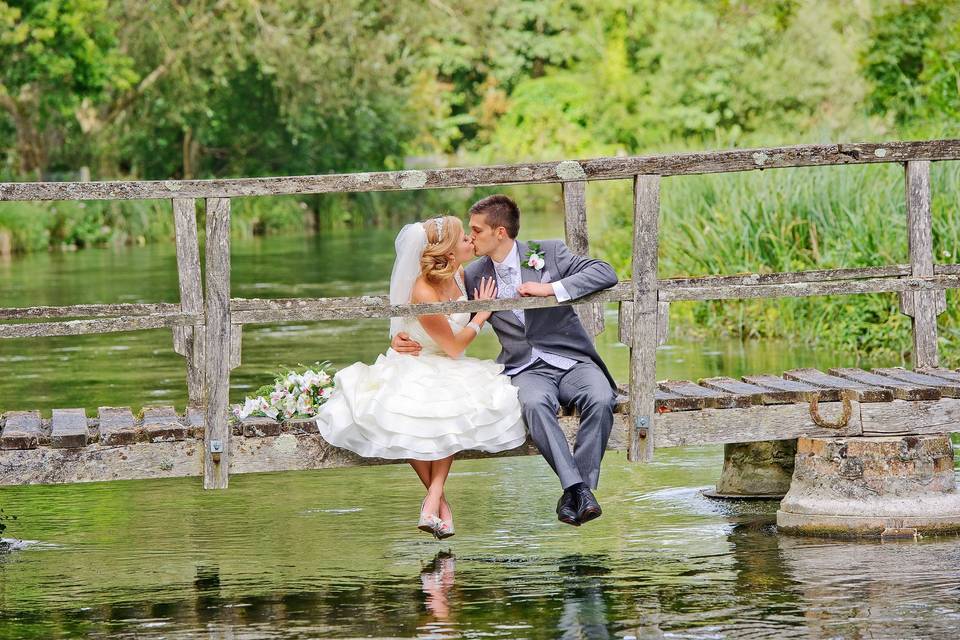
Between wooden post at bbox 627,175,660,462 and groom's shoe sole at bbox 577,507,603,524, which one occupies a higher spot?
wooden post at bbox 627,175,660,462

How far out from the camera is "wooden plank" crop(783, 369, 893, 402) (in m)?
8.85

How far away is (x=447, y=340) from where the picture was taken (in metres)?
8.52

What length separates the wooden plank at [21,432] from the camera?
8.05 metres

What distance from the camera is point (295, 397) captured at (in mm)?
8570

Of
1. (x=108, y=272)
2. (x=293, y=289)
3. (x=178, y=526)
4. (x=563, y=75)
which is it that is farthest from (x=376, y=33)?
(x=178, y=526)

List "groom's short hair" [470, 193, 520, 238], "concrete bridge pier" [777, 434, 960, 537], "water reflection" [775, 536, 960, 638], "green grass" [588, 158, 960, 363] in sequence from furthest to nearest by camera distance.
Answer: "green grass" [588, 158, 960, 363] → "concrete bridge pier" [777, 434, 960, 537] → "groom's short hair" [470, 193, 520, 238] → "water reflection" [775, 536, 960, 638]

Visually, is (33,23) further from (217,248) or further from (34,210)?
(217,248)

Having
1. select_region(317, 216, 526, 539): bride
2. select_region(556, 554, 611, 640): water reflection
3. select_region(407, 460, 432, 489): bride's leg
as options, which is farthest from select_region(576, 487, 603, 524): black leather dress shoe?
select_region(407, 460, 432, 489): bride's leg

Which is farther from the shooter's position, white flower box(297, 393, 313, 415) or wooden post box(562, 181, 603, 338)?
wooden post box(562, 181, 603, 338)

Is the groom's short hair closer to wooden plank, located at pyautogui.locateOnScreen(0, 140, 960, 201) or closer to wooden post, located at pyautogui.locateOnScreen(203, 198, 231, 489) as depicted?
wooden plank, located at pyautogui.locateOnScreen(0, 140, 960, 201)

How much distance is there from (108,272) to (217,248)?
2302 cm

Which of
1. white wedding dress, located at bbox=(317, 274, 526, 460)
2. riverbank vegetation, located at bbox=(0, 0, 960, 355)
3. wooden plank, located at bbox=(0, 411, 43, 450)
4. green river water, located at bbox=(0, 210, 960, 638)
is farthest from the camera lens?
riverbank vegetation, located at bbox=(0, 0, 960, 355)

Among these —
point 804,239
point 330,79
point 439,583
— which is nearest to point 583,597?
point 439,583

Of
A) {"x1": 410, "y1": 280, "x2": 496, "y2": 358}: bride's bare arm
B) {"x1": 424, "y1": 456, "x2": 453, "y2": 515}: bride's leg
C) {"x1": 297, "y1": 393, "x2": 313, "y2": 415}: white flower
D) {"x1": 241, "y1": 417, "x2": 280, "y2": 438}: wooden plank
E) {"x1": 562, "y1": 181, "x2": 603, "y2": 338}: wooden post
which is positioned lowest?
{"x1": 424, "y1": 456, "x2": 453, "y2": 515}: bride's leg
